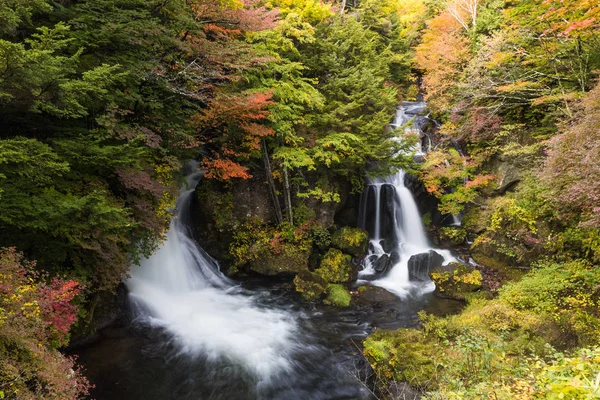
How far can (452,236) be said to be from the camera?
1462 centimetres

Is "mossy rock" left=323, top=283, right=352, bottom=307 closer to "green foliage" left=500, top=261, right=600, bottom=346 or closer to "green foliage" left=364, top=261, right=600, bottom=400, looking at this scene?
"green foliage" left=364, top=261, right=600, bottom=400

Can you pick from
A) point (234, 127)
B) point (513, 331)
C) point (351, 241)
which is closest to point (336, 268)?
point (351, 241)

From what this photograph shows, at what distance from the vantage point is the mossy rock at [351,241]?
13477 mm

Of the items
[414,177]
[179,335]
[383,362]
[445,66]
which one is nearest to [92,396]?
[179,335]

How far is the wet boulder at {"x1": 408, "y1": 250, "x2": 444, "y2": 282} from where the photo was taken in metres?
12.7

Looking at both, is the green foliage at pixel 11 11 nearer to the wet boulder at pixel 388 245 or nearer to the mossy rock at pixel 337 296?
the mossy rock at pixel 337 296

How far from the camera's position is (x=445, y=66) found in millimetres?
16109

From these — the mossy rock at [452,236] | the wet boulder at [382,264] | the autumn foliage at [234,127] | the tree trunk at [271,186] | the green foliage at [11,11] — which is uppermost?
the green foliage at [11,11]

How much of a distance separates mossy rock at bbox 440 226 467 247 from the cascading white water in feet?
29.6

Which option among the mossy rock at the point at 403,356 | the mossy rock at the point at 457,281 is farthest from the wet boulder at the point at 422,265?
the mossy rock at the point at 403,356

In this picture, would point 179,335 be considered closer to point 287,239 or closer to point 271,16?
point 287,239

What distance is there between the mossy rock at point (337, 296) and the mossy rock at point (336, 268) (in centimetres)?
61

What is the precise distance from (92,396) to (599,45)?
1679cm

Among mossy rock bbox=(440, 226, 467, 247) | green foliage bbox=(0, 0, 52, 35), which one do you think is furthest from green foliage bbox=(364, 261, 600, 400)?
green foliage bbox=(0, 0, 52, 35)
